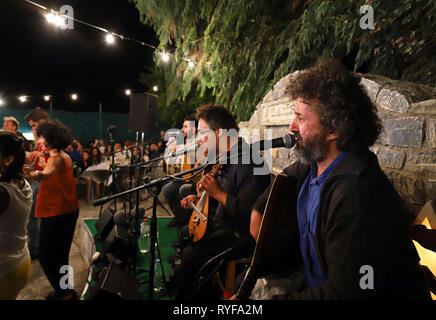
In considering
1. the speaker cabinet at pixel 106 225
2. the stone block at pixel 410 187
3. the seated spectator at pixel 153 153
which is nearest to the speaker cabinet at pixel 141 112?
the speaker cabinet at pixel 106 225

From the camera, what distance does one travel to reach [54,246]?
2791 mm

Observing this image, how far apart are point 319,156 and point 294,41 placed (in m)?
2.81

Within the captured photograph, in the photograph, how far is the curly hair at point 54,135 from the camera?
2.89 meters

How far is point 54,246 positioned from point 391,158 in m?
3.66

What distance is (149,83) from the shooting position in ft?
57.9

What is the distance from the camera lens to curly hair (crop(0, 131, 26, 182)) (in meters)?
1.96

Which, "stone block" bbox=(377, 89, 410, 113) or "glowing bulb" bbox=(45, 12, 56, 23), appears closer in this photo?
"stone block" bbox=(377, 89, 410, 113)

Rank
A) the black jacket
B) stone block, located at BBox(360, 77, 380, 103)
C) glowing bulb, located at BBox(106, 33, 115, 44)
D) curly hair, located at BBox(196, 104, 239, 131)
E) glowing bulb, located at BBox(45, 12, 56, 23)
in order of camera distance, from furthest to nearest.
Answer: glowing bulb, located at BBox(106, 33, 115, 44) < glowing bulb, located at BBox(45, 12, 56, 23) < curly hair, located at BBox(196, 104, 239, 131) < stone block, located at BBox(360, 77, 380, 103) < the black jacket

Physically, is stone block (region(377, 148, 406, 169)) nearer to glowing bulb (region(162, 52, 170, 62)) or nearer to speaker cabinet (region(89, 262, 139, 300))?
speaker cabinet (region(89, 262, 139, 300))

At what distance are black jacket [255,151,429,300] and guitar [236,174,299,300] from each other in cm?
20

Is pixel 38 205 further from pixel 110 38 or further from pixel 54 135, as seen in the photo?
pixel 110 38

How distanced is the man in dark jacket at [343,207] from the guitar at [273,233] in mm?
109

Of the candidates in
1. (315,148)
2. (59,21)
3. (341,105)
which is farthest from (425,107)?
(59,21)

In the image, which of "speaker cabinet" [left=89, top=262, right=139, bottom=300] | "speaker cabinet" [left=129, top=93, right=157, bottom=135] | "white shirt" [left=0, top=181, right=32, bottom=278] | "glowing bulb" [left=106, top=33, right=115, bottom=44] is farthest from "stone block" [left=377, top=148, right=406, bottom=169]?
"glowing bulb" [left=106, top=33, right=115, bottom=44]
